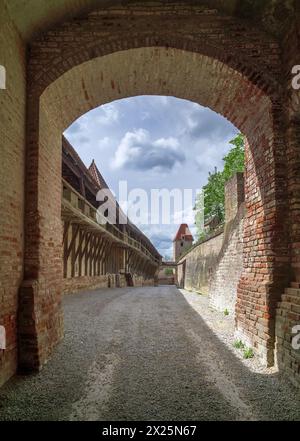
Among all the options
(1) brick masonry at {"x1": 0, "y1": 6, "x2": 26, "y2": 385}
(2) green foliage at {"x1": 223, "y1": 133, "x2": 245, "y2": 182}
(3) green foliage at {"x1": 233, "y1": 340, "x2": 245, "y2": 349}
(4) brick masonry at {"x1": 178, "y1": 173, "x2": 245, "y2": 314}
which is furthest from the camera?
(2) green foliage at {"x1": 223, "y1": 133, "x2": 245, "y2": 182}

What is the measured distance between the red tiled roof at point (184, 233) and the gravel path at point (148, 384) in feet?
188

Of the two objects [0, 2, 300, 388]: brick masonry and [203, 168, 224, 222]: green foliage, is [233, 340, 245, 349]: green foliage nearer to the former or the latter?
[0, 2, 300, 388]: brick masonry

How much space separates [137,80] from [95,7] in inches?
49.6

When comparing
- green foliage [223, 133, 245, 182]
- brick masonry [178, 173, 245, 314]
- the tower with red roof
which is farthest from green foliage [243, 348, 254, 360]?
the tower with red roof

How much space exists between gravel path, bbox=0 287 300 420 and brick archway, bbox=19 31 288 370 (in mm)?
434

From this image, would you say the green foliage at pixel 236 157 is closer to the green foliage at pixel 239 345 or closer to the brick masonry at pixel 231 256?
the brick masonry at pixel 231 256

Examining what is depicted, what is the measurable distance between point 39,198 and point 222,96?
344 cm

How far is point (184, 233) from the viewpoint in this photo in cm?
6381

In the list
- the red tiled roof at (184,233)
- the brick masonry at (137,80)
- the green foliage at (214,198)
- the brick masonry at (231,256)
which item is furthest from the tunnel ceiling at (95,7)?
the red tiled roof at (184,233)

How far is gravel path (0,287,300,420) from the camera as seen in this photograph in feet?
10.0

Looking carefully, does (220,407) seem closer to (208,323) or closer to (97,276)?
(208,323)

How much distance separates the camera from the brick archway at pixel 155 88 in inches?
172

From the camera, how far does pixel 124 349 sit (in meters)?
5.12
